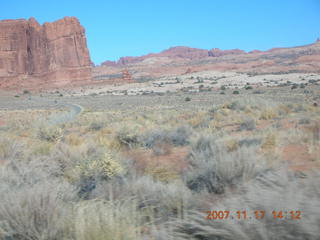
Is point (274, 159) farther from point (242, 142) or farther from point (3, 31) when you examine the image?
point (3, 31)

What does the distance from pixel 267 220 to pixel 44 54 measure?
91.3 m

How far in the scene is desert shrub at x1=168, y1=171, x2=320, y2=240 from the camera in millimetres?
2490

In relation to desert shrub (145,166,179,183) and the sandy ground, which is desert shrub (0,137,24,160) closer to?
desert shrub (145,166,179,183)

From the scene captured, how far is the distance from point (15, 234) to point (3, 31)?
9894cm

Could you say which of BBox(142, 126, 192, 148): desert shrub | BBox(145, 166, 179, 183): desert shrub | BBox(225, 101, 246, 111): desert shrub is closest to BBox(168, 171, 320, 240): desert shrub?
BBox(145, 166, 179, 183): desert shrub

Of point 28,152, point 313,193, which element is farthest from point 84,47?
point 313,193

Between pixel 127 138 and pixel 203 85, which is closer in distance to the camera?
pixel 127 138

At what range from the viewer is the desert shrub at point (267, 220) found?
8.17 ft

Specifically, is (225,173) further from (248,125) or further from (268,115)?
(268,115)

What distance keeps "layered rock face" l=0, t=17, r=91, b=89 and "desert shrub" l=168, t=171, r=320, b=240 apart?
79.7 m

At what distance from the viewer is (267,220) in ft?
8.72

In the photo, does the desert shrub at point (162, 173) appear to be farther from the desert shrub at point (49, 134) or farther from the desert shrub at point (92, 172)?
the desert shrub at point (49, 134)

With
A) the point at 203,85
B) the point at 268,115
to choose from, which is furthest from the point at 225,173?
the point at 203,85
